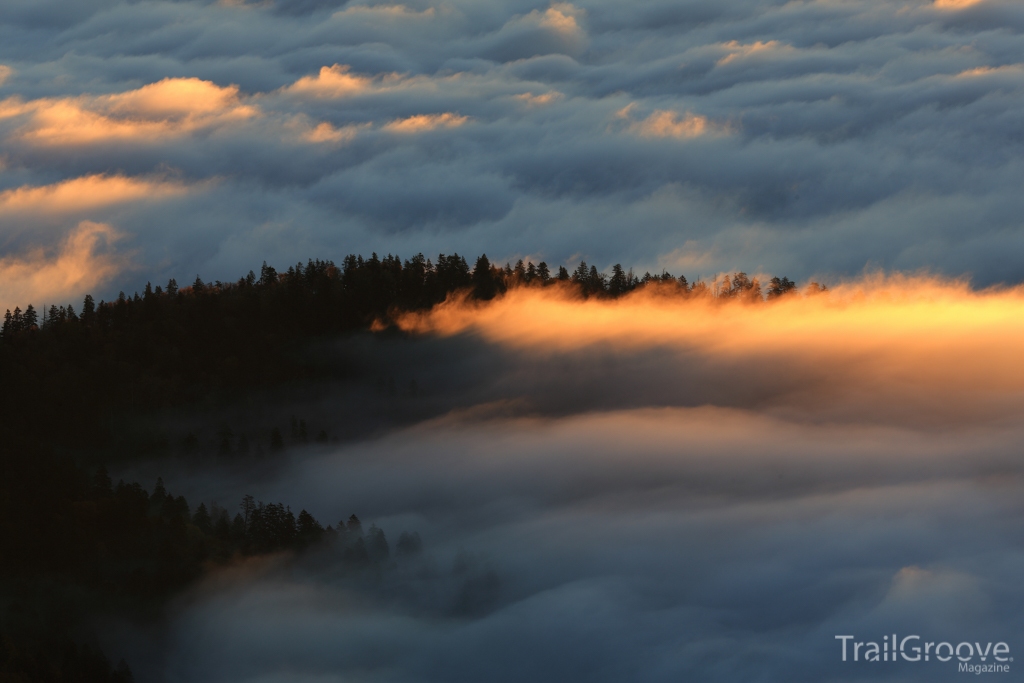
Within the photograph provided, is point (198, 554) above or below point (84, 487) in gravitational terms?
below

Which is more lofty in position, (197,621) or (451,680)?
(197,621)

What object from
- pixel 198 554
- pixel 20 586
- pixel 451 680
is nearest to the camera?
pixel 20 586

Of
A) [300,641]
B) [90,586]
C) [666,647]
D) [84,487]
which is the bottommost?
[666,647]

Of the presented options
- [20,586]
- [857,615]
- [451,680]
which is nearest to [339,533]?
[451,680]

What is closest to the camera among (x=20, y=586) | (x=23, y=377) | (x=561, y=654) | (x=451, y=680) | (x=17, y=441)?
(x=20, y=586)

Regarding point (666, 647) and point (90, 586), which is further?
point (666, 647)

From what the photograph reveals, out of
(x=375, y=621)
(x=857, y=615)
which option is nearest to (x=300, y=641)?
(x=375, y=621)

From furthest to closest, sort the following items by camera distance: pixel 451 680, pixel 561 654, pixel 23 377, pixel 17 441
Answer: pixel 23 377, pixel 561 654, pixel 451 680, pixel 17 441

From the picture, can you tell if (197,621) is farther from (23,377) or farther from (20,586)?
(23,377)

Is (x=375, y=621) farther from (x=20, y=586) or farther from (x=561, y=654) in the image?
(x=20, y=586)
